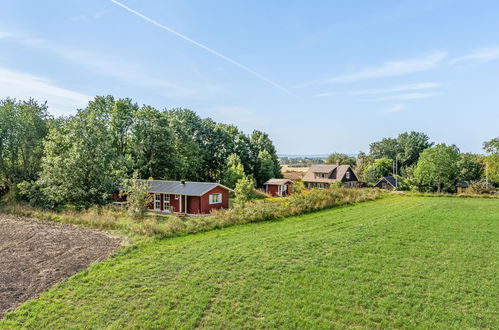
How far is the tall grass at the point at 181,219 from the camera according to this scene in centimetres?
1397

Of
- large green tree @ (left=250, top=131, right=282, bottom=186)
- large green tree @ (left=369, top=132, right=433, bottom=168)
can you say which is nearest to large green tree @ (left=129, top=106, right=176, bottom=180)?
large green tree @ (left=250, top=131, right=282, bottom=186)

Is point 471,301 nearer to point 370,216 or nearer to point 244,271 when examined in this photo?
point 244,271

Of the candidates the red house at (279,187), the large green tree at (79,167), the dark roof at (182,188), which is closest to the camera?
the large green tree at (79,167)

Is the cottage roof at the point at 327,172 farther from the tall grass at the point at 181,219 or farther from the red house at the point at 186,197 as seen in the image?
the red house at the point at 186,197

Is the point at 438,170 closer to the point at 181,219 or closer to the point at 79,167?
the point at 181,219

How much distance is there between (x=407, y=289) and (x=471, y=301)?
1.28m

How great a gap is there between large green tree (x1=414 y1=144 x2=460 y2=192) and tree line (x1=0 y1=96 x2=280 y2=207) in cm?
2062

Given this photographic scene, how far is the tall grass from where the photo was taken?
550 inches

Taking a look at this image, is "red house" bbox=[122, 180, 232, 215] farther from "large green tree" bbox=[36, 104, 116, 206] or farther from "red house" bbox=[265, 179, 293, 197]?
"red house" bbox=[265, 179, 293, 197]

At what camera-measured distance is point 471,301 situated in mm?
6766

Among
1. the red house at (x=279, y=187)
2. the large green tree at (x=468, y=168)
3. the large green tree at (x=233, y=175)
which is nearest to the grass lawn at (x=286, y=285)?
the large green tree at (x=233, y=175)

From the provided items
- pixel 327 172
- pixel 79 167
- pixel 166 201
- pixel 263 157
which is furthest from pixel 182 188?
pixel 327 172

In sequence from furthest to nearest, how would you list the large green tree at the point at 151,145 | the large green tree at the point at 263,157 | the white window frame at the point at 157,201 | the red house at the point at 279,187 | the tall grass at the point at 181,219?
the large green tree at the point at 263,157 < the red house at the point at 279,187 < the large green tree at the point at 151,145 < the white window frame at the point at 157,201 < the tall grass at the point at 181,219

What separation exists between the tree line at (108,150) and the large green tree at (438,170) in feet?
67.7
